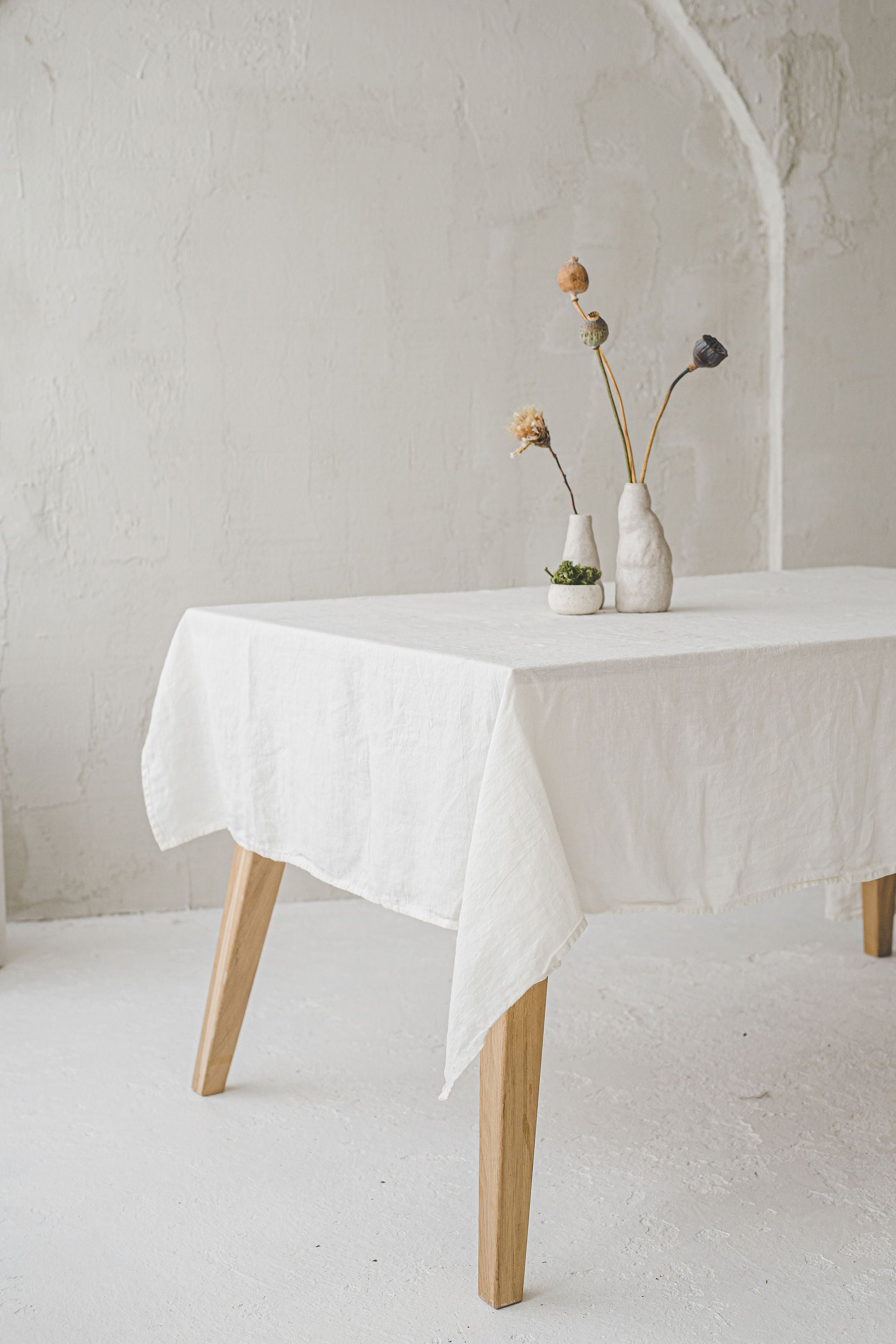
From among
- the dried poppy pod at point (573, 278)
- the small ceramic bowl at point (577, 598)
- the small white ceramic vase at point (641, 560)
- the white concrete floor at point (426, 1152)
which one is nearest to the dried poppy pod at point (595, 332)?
the dried poppy pod at point (573, 278)

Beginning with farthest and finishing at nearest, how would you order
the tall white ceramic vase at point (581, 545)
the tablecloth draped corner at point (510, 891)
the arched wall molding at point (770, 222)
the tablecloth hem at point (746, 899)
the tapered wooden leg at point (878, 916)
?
the arched wall molding at point (770, 222) < the tapered wooden leg at point (878, 916) < the tall white ceramic vase at point (581, 545) < the tablecloth hem at point (746, 899) < the tablecloth draped corner at point (510, 891)

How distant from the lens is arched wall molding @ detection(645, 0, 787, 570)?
3.13 m

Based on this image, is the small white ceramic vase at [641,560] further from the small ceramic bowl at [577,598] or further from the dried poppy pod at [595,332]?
the dried poppy pod at [595,332]

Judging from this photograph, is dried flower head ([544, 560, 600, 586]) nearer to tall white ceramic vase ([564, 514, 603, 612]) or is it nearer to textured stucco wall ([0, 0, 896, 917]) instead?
tall white ceramic vase ([564, 514, 603, 612])

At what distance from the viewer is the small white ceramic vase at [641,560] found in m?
1.90

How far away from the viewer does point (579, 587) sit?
1.89 meters

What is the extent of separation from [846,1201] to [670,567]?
89 cm

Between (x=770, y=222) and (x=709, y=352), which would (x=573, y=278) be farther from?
(x=770, y=222)

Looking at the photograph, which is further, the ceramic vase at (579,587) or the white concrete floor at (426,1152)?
the ceramic vase at (579,587)

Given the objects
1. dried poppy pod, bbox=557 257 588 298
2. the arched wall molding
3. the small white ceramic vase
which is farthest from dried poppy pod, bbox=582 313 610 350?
the arched wall molding

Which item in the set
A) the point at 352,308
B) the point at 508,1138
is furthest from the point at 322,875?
the point at 352,308

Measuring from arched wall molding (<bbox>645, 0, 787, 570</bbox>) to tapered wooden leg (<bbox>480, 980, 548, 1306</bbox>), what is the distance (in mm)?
2140

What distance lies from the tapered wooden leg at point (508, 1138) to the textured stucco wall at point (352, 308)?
1.69 m

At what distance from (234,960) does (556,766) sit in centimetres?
86
